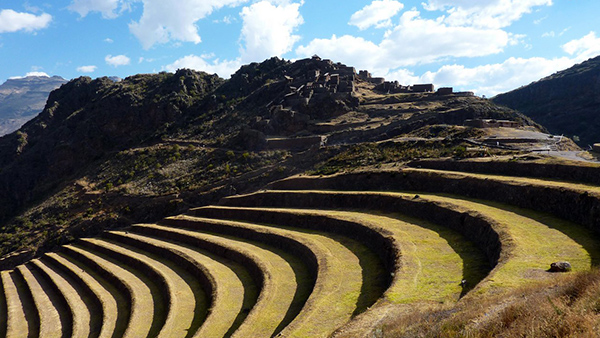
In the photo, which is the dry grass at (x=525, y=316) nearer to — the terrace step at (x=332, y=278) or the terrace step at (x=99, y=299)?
the terrace step at (x=332, y=278)

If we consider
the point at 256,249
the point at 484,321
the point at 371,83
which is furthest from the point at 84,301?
the point at 371,83

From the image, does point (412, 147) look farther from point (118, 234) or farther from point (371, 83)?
point (371, 83)

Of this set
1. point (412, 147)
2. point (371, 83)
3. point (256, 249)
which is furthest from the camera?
point (371, 83)

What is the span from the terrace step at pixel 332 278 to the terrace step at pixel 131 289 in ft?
24.9

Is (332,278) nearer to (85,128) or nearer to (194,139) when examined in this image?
(194,139)

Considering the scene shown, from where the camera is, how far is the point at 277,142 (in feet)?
163

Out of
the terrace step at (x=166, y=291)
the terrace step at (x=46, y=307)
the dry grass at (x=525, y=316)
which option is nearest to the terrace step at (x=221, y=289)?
the terrace step at (x=166, y=291)

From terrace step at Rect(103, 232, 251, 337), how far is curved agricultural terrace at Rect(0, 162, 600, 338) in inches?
3.5

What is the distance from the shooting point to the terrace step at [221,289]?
52.7 feet

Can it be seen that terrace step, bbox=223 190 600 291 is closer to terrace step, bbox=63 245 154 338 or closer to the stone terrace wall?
the stone terrace wall

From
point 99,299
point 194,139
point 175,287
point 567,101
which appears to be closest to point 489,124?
point 175,287

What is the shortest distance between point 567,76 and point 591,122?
2763cm

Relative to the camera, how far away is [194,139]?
6059cm

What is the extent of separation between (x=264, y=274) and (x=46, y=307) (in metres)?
17.7
